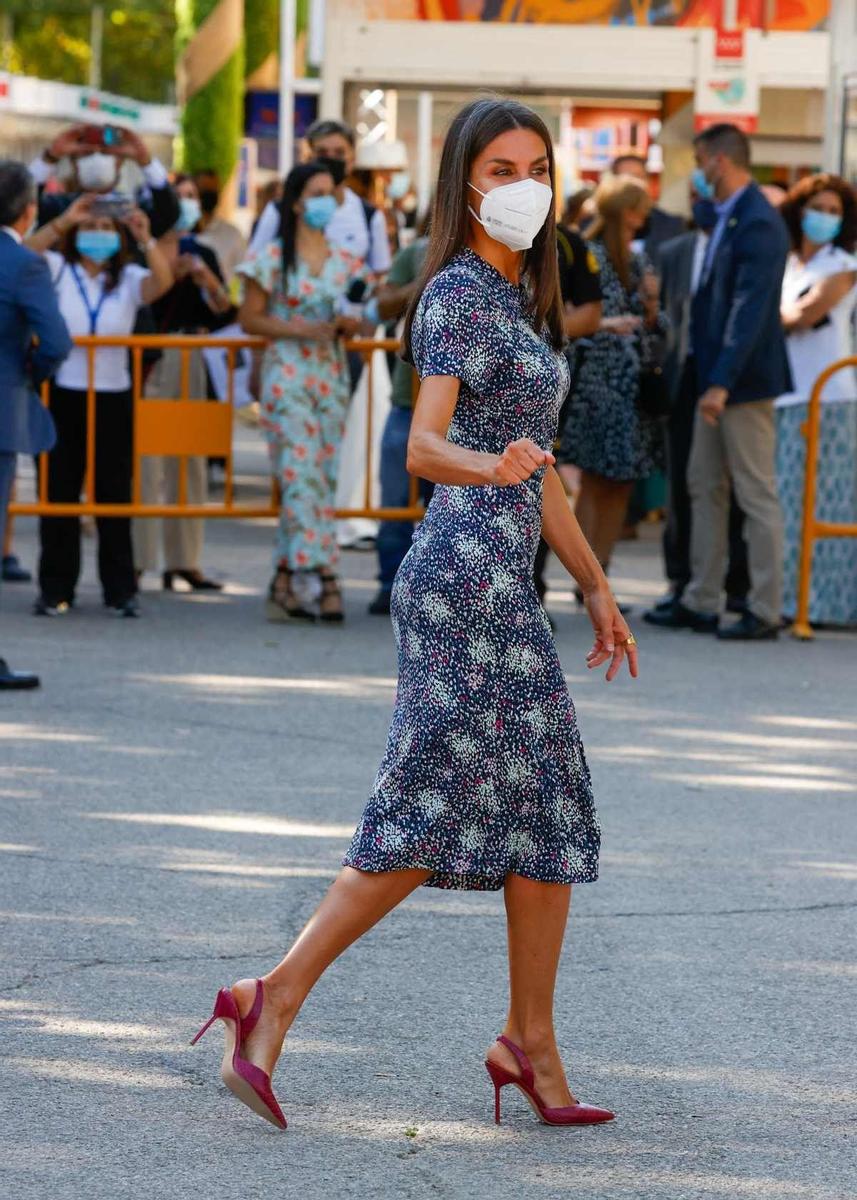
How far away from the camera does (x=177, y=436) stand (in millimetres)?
10562

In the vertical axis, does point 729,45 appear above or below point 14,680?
above

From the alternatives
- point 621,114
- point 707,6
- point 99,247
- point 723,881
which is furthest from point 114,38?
point 723,881

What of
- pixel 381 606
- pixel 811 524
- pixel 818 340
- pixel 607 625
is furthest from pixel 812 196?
pixel 607 625

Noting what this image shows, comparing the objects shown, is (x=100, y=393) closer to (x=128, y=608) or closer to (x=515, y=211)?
(x=128, y=608)

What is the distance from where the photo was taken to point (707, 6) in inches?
609

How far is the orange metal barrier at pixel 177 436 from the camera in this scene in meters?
10.2

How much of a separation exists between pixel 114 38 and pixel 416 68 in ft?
198

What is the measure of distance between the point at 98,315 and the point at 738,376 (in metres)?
3.01

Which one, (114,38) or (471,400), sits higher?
(114,38)

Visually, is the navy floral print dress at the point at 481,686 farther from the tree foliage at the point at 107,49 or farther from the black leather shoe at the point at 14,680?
the tree foliage at the point at 107,49

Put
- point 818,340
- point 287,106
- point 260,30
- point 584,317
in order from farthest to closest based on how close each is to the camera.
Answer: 1. point 260,30
2. point 287,106
3. point 818,340
4. point 584,317

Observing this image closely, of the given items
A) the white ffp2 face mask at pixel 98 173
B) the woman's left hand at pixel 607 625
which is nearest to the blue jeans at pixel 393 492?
the white ffp2 face mask at pixel 98 173

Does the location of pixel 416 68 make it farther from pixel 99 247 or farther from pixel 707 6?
pixel 99 247

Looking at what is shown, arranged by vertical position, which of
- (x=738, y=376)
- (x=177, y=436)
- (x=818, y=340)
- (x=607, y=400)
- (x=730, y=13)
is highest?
(x=730, y=13)
